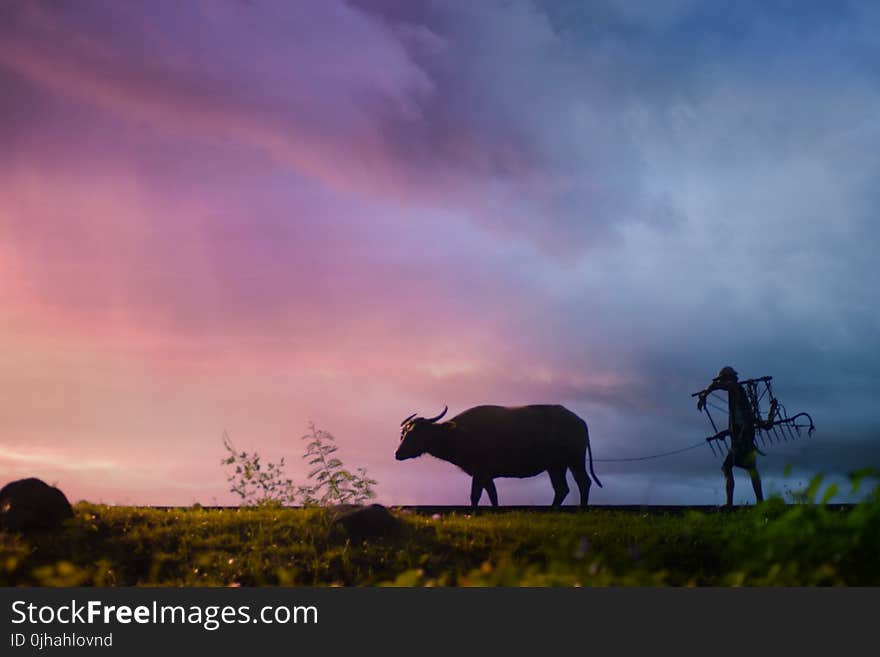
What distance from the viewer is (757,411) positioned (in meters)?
17.8

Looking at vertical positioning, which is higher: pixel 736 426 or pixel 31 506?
pixel 736 426

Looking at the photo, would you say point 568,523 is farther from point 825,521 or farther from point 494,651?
point 494,651

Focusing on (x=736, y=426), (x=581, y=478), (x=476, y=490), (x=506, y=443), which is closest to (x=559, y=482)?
(x=581, y=478)

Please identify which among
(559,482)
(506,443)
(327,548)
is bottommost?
(327,548)

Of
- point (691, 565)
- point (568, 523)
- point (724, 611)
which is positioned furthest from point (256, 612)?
point (568, 523)

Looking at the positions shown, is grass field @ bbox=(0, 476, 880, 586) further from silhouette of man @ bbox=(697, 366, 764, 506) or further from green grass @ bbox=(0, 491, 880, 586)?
silhouette of man @ bbox=(697, 366, 764, 506)

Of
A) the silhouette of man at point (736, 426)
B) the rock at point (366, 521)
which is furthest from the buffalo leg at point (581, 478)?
the rock at point (366, 521)

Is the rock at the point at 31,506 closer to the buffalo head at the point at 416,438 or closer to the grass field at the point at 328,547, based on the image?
the grass field at the point at 328,547

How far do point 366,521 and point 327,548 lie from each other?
32.0 inches

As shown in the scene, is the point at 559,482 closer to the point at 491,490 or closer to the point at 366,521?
the point at 491,490

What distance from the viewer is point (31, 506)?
516 inches

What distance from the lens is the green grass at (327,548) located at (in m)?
11.0

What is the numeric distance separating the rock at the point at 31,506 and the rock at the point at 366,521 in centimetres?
437

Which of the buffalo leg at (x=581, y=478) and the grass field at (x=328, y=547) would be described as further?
the buffalo leg at (x=581, y=478)
